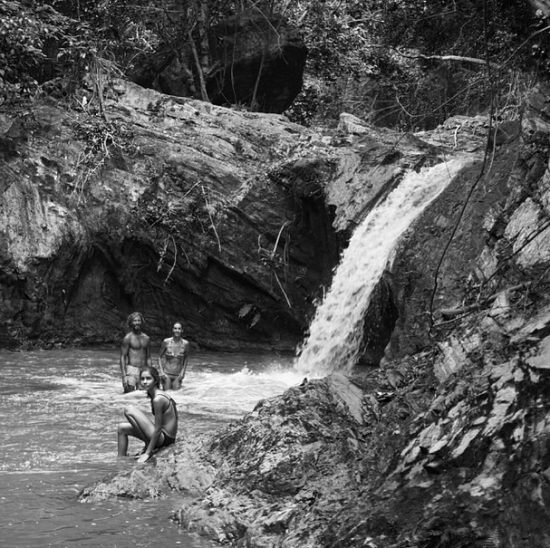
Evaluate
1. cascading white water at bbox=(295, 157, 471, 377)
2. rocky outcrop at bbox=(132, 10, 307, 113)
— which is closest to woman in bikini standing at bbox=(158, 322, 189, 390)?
cascading white water at bbox=(295, 157, 471, 377)

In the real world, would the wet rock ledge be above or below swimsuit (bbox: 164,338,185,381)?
above

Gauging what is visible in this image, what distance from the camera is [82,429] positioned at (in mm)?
9539

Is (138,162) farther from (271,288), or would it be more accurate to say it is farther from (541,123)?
(541,123)

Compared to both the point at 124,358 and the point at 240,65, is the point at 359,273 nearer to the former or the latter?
the point at 124,358

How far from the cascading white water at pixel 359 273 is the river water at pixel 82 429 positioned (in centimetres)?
70

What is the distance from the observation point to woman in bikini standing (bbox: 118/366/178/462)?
304 inches

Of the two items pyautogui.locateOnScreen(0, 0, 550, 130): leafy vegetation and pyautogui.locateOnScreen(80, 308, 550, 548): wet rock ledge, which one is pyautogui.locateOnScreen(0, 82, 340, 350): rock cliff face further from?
pyautogui.locateOnScreen(80, 308, 550, 548): wet rock ledge

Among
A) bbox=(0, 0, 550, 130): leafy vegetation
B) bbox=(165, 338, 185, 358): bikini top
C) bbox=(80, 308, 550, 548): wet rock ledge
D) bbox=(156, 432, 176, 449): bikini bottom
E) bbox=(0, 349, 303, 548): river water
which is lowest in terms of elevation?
bbox=(0, 349, 303, 548): river water

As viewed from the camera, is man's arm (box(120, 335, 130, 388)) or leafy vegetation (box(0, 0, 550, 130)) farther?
leafy vegetation (box(0, 0, 550, 130))

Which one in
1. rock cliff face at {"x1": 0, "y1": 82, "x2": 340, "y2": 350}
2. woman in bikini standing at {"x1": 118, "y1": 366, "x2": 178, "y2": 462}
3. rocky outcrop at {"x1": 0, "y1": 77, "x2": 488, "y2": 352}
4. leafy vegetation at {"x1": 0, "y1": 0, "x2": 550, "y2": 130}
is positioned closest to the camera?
woman in bikini standing at {"x1": 118, "y1": 366, "x2": 178, "y2": 462}

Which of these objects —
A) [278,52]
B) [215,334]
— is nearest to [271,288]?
[215,334]

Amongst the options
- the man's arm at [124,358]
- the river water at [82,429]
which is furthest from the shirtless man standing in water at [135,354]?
the river water at [82,429]

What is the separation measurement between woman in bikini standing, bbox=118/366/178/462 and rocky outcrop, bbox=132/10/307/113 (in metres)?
14.6

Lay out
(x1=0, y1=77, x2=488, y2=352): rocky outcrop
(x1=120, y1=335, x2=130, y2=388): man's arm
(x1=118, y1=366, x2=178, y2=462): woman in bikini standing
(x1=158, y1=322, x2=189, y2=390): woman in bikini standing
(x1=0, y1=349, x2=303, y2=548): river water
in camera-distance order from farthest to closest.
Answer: (x1=0, y1=77, x2=488, y2=352): rocky outcrop → (x1=158, y1=322, x2=189, y2=390): woman in bikini standing → (x1=120, y1=335, x2=130, y2=388): man's arm → (x1=118, y1=366, x2=178, y2=462): woman in bikini standing → (x1=0, y1=349, x2=303, y2=548): river water
